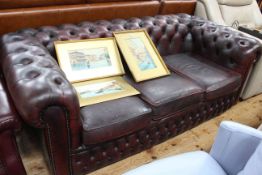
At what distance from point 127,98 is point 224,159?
2.24 ft

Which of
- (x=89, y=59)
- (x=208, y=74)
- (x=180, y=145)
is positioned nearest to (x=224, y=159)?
(x=180, y=145)

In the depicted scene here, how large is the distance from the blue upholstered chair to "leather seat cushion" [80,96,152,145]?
37 cm

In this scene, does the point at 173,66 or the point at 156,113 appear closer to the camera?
the point at 156,113

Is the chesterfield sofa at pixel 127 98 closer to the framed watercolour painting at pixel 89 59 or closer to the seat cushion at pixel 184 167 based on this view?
the framed watercolour painting at pixel 89 59

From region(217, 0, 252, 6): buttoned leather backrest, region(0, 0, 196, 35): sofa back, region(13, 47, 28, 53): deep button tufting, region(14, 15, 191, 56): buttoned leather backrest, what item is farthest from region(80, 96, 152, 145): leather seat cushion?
region(217, 0, 252, 6): buttoned leather backrest

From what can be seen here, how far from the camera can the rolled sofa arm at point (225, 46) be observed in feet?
6.54

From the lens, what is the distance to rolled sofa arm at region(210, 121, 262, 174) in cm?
101

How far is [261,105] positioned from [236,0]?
1338 mm

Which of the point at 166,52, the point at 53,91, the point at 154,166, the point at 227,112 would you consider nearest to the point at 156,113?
the point at 154,166

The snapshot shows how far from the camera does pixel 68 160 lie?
1323mm

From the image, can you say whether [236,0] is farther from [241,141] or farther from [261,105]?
[241,141]

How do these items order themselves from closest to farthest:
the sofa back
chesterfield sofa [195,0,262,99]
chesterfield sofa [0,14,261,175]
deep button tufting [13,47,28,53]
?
1. chesterfield sofa [0,14,261,175]
2. deep button tufting [13,47,28,53]
3. the sofa back
4. chesterfield sofa [195,0,262,99]

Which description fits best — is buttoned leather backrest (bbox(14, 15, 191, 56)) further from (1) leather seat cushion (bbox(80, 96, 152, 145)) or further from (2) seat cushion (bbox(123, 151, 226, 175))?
(2) seat cushion (bbox(123, 151, 226, 175))

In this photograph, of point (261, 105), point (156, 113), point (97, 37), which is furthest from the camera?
point (261, 105)
